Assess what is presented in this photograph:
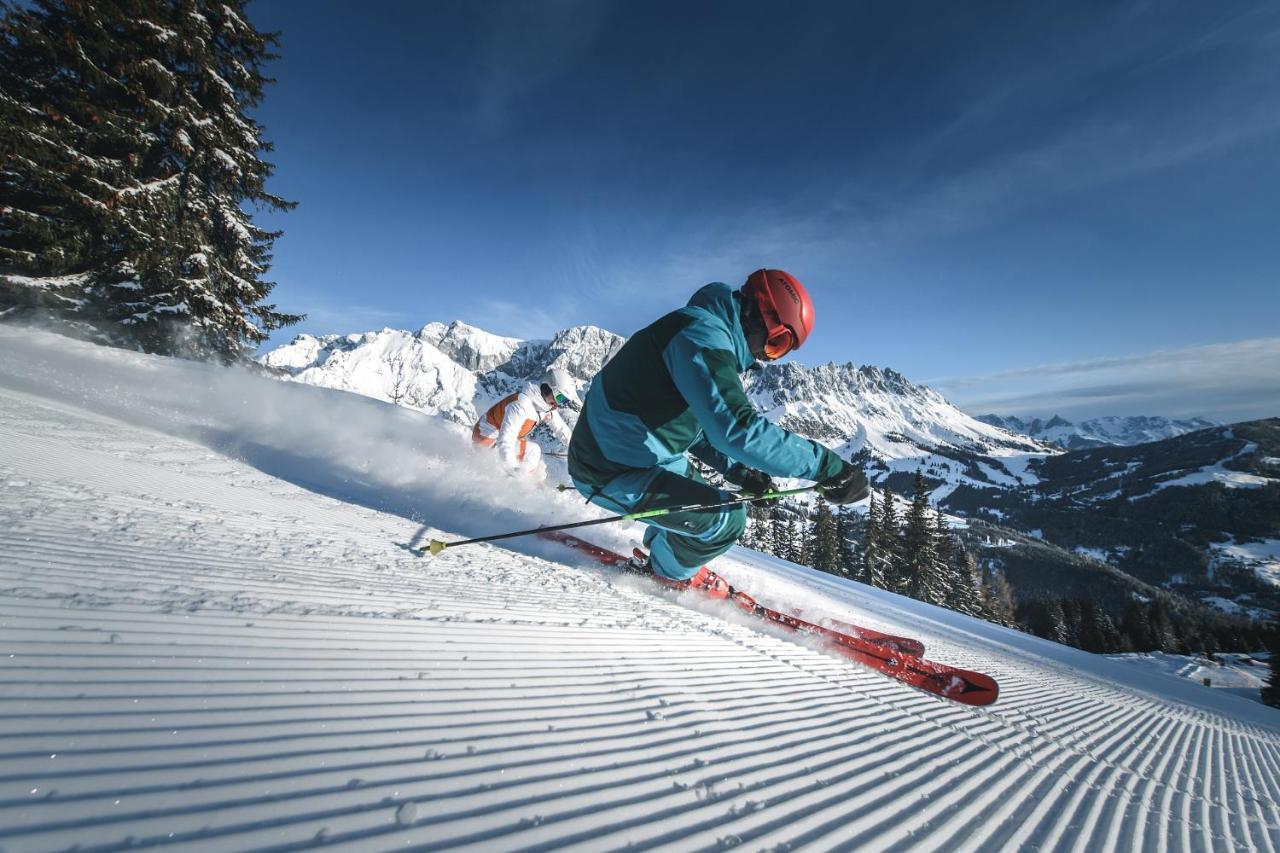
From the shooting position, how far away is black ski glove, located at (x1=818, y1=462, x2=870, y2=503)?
4312 millimetres

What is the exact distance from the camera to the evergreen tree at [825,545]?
38.8m

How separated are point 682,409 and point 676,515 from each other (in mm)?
1082

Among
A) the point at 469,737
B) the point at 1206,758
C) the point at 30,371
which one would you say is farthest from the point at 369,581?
the point at 30,371

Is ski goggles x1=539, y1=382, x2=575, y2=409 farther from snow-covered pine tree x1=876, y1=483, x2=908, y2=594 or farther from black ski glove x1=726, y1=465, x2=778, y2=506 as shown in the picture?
snow-covered pine tree x1=876, y1=483, x2=908, y2=594

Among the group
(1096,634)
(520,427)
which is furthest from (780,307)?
(1096,634)

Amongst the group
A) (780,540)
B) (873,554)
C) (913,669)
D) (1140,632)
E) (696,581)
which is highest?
(696,581)

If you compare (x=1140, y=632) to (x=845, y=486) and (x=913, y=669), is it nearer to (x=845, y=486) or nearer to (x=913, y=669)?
(x=913, y=669)

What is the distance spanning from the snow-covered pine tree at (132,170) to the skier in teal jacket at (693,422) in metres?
17.1

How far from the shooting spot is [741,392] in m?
3.69

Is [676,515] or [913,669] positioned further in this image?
[676,515]

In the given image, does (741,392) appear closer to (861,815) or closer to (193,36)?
(861,815)

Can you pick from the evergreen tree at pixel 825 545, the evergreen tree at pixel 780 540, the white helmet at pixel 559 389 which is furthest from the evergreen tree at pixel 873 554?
the white helmet at pixel 559 389

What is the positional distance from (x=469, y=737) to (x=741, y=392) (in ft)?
9.03

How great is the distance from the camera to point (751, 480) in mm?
5656
